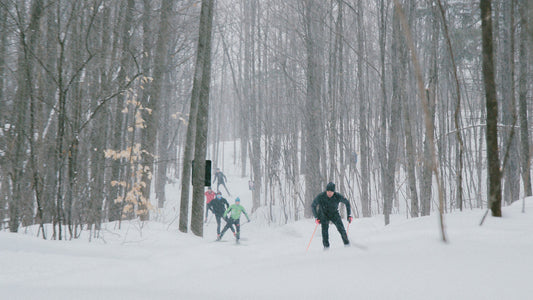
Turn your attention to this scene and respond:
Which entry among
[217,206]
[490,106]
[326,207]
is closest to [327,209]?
[326,207]

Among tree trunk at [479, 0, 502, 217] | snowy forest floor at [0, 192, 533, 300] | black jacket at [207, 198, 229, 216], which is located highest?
tree trunk at [479, 0, 502, 217]

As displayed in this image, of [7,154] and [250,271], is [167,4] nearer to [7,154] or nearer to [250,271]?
[7,154]

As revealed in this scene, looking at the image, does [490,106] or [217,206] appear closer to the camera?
[490,106]

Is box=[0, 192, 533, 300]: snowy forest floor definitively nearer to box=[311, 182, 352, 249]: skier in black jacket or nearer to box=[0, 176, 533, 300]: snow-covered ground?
box=[0, 176, 533, 300]: snow-covered ground

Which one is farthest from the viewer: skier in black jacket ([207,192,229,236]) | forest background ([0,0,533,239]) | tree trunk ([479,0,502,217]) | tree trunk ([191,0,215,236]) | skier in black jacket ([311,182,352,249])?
skier in black jacket ([207,192,229,236])

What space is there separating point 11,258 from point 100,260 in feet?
3.42

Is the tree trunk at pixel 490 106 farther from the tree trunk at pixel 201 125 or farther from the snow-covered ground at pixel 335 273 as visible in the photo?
the tree trunk at pixel 201 125

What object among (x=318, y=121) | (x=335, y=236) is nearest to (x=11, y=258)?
(x=335, y=236)

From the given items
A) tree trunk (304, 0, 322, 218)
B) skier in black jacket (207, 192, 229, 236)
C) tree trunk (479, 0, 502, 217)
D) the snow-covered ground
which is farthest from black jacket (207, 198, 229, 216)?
tree trunk (479, 0, 502, 217)

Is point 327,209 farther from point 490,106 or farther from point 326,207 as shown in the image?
point 490,106

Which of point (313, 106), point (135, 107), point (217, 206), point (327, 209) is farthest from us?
point (217, 206)

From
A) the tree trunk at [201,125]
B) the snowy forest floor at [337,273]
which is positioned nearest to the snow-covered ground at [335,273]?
the snowy forest floor at [337,273]

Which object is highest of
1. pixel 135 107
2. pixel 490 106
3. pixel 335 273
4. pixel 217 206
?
pixel 135 107

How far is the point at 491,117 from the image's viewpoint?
4.27 meters
